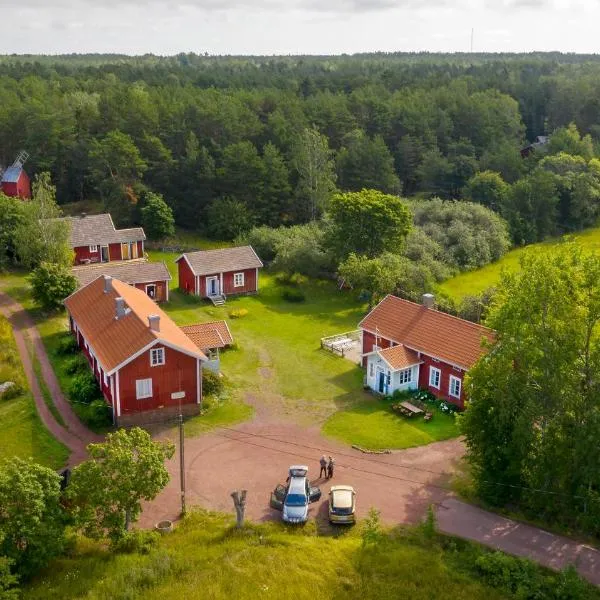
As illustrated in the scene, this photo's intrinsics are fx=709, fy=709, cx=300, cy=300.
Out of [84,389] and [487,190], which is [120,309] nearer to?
[84,389]

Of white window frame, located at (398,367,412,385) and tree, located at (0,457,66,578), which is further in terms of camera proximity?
white window frame, located at (398,367,412,385)

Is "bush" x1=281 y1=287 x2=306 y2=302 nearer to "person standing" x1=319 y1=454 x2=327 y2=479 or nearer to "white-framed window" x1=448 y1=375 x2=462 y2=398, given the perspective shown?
"white-framed window" x1=448 y1=375 x2=462 y2=398

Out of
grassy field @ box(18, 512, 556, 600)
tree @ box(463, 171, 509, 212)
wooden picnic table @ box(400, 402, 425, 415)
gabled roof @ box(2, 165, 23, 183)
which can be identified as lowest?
grassy field @ box(18, 512, 556, 600)

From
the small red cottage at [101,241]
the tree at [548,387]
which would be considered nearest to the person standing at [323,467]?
the tree at [548,387]

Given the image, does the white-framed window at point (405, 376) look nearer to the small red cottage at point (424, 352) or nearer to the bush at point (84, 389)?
the small red cottage at point (424, 352)

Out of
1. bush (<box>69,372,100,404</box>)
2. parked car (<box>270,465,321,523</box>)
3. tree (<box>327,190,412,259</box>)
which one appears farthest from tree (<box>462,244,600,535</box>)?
tree (<box>327,190,412,259</box>)

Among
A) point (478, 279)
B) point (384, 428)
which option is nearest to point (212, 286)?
point (384, 428)
